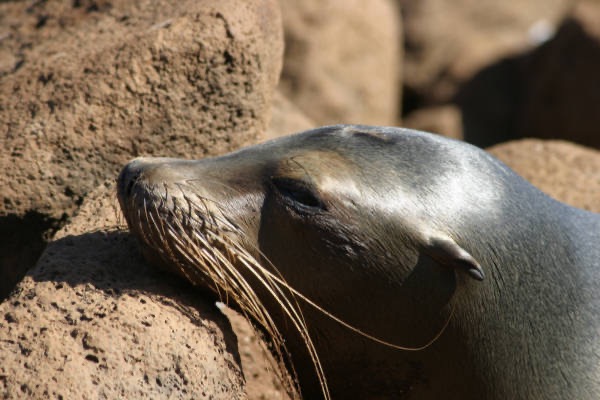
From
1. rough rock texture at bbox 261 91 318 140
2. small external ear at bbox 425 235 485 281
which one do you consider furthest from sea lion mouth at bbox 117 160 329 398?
rough rock texture at bbox 261 91 318 140

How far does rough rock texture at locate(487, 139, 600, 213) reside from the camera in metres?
5.18

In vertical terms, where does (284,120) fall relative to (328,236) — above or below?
below

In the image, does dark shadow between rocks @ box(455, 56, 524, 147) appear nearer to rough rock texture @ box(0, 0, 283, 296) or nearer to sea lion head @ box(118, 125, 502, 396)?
rough rock texture @ box(0, 0, 283, 296)

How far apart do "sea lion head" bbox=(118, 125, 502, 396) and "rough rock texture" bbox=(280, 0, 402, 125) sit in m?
4.59

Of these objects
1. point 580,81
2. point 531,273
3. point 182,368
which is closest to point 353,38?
point 580,81

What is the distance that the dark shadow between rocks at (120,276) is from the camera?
3.26m

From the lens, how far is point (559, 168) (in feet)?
18.0

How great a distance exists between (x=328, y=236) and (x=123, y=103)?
1318mm

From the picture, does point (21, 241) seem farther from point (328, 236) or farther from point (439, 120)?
point (439, 120)

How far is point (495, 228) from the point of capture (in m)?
3.34

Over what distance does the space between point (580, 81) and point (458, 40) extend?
1963mm

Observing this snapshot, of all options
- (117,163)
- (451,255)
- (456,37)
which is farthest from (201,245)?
(456,37)

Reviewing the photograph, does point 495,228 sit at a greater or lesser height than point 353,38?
greater

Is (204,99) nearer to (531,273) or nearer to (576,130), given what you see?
(531,273)
